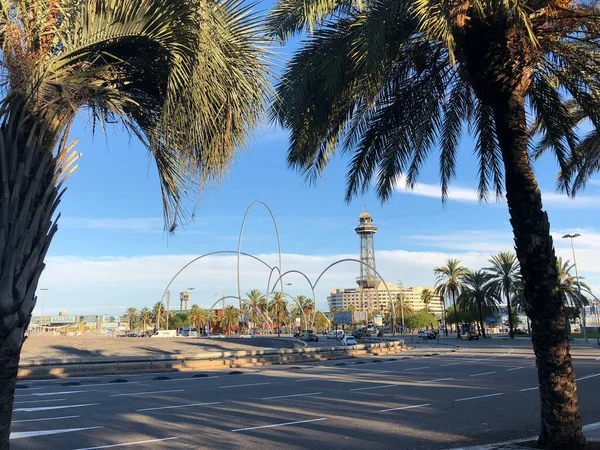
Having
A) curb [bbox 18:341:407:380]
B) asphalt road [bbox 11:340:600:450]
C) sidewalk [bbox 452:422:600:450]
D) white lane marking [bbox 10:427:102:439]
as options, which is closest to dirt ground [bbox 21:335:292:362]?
curb [bbox 18:341:407:380]

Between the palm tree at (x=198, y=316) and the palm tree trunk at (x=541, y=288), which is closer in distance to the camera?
the palm tree trunk at (x=541, y=288)

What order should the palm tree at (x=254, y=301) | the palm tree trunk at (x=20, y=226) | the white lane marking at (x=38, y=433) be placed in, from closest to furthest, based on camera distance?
1. the palm tree trunk at (x=20, y=226)
2. the white lane marking at (x=38, y=433)
3. the palm tree at (x=254, y=301)

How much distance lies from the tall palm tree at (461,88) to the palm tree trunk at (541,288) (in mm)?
14

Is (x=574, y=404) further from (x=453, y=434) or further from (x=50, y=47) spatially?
(x=50, y=47)

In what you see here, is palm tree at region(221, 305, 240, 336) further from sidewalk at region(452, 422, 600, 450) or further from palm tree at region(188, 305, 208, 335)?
sidewalk at region(452, 422, 600, 450)

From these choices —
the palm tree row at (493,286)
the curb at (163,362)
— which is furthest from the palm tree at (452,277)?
the curb at (163,362)

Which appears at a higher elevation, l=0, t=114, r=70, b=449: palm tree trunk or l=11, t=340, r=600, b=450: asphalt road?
l=0, t=114, r=70, b=449: palm tree trunk

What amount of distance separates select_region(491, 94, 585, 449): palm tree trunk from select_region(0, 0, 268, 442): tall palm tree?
182 inches

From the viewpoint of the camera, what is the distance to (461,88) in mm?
10258

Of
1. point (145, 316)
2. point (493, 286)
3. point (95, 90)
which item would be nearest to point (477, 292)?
→ point (493, 286)

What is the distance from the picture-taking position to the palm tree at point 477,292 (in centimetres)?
6562

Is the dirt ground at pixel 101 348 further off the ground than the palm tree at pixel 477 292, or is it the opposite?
the palm tree at pixel 477 292

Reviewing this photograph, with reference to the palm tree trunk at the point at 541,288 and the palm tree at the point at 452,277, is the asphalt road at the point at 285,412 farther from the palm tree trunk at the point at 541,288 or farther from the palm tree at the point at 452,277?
the palm tree at the point at 452,277

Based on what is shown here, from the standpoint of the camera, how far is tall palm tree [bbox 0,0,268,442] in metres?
3.57
